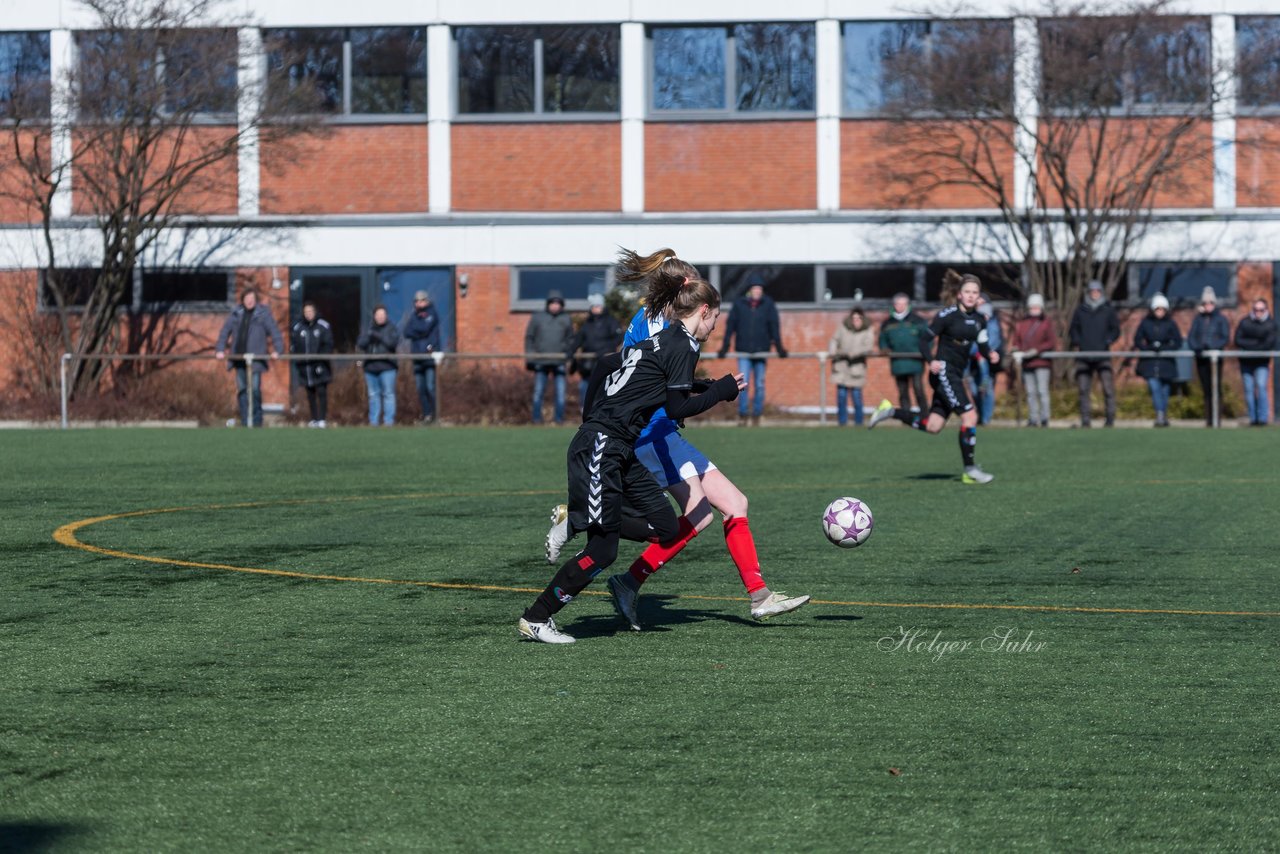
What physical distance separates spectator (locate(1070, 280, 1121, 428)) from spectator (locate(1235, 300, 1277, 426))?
5.66ft

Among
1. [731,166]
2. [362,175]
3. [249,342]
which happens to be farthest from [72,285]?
[731,166]

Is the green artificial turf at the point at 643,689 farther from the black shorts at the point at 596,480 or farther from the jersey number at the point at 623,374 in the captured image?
the jersey number at the point at 623,374

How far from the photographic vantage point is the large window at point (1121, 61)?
30.1 metres

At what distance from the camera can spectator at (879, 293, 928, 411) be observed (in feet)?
88.5

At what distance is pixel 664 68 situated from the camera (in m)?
33.2

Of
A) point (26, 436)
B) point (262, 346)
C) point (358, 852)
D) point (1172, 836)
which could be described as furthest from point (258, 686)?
point (262, 346)

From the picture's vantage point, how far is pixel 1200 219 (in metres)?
32.1

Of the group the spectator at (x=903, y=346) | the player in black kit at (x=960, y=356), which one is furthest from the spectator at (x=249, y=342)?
the player in black kit at (x=960, y=356)

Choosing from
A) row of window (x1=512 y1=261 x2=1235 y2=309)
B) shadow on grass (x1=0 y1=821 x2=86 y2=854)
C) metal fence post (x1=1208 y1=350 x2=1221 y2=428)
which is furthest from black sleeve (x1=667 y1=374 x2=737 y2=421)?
row of window (x1=512 y1=261 x2=1235 y2=309)

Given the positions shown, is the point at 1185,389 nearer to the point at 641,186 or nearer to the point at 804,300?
the point at 804,300

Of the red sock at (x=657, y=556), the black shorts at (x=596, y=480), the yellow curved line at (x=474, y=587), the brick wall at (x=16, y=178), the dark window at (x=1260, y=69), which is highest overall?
the dark window at (x=1260, y=69)

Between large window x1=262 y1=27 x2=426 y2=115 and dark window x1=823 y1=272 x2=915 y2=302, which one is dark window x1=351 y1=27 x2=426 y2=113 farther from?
dark window x1=823 y1=272 x2=915 y2=302

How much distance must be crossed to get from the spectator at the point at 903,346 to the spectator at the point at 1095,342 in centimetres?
225

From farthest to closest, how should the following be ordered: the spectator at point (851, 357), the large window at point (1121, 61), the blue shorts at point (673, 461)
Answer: the large window at point (1121, 61) → the spectator at point (851, 357) → the blue shorts at point (673, 461)
